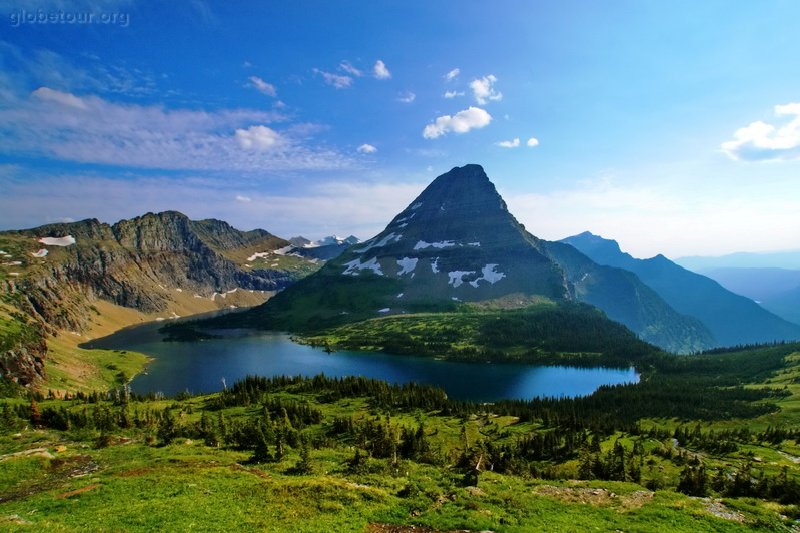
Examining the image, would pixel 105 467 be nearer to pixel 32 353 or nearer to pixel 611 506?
pixel 611 506

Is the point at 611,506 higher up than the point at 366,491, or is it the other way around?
the point at 366,491

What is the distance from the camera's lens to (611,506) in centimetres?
3300

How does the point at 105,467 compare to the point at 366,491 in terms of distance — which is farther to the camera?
the point at 105,467

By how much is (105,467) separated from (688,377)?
679ft

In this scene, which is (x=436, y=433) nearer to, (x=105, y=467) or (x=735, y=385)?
(x=105, y=467)

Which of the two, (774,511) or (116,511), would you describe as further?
(774,511)

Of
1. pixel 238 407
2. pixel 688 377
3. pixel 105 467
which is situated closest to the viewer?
pixel 105 467

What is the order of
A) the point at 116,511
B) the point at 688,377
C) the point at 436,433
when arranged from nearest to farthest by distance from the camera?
the point at 116,511 < the point at 436,433 < the point at 688,377

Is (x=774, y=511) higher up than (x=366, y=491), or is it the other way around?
(x=366, y=491)

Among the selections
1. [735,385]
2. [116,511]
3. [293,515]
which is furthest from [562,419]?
[735,385]

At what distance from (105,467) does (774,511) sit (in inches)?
2229

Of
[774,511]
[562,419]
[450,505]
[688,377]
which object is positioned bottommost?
[688,377]

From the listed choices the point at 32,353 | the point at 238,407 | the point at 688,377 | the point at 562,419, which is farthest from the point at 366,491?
the point at 688,377

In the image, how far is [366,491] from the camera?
31234mm
